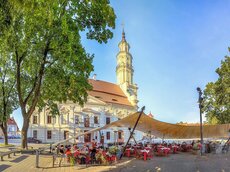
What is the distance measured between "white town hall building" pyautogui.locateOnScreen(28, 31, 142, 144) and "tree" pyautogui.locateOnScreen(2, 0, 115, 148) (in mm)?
21520

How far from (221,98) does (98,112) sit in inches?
1082

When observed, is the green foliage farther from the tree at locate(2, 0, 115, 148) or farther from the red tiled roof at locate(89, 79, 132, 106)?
the red tiled roof at locate(89, 79, 132, 106)

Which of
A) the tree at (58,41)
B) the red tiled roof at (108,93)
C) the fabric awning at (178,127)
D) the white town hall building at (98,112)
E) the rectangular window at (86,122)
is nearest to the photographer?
the tree at (58,41)

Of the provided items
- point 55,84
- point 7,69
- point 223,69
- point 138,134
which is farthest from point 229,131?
point 138,134

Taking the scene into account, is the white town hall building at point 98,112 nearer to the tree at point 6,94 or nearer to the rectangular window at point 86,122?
the rectangular window at point 86,122

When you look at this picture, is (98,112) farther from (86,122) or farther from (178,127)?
(178,127)

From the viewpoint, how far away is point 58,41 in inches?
671

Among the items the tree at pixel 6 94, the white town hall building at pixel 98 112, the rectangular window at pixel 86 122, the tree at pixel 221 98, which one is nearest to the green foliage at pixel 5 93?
the tree at pixel 6 94

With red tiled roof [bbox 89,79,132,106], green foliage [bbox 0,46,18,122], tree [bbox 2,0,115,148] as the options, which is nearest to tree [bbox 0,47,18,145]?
green foliage [bbox 0,46,18,122]

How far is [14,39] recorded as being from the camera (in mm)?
18000

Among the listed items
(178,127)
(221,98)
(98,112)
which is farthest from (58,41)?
(98,112)

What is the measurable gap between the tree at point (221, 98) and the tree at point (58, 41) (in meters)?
22.9

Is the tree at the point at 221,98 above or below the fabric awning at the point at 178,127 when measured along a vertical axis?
above

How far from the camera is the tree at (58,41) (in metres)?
15.7
